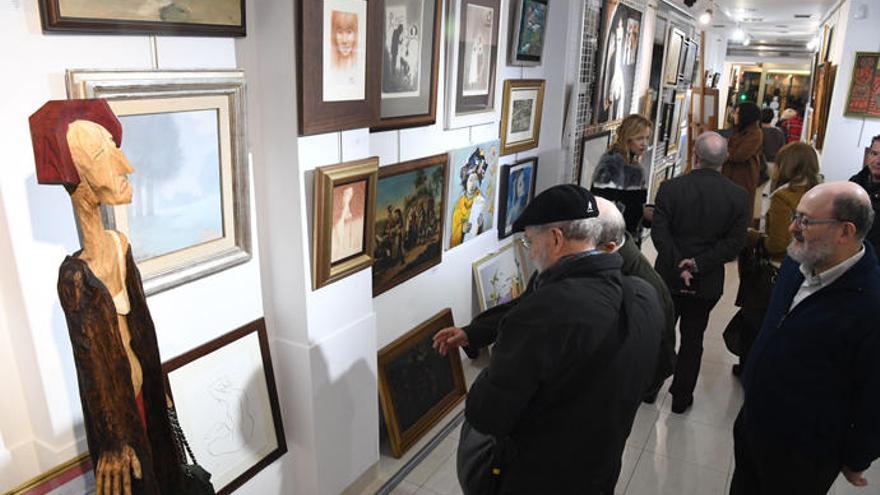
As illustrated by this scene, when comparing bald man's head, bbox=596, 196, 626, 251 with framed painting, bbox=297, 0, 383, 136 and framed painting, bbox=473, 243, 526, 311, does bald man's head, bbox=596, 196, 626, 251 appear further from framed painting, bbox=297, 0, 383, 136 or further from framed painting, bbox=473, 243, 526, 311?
framed painting, bbox=473, 243, 526, 311

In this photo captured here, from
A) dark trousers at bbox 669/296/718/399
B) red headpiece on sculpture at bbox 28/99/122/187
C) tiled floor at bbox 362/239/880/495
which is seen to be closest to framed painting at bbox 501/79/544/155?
dark trousers at bbox 669/296/718/399

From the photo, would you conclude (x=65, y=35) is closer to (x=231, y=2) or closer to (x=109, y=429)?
(x=231, y=2)

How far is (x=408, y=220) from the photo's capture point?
3621 millimetres

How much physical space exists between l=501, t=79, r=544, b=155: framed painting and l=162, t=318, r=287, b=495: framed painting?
2629 mm

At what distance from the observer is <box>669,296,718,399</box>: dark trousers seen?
13.3ft

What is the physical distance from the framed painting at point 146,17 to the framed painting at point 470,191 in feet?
6.19

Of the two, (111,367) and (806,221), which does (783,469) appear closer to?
(806,221)

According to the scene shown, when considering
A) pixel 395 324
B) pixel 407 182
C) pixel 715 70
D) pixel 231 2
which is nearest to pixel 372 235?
pixel 407 182

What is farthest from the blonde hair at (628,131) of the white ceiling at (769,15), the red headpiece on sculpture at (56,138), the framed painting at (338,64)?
the white ceiling at (769,15)

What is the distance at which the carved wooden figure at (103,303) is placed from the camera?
4.66ft

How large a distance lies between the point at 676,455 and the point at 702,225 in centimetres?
146

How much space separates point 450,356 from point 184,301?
2.29 meters

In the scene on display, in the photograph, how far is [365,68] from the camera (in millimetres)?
2664

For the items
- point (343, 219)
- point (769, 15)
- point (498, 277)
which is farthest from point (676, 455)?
point (769, 15)
